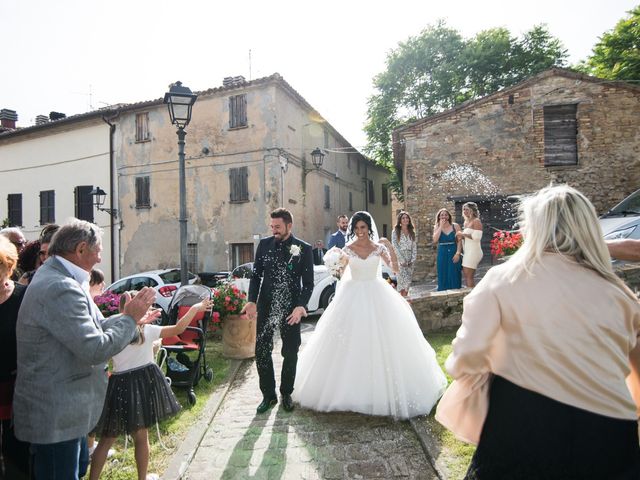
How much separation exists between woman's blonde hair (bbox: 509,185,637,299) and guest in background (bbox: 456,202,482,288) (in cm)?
714

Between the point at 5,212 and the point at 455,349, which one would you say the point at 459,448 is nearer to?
the point at 455,349

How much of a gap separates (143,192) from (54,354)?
20102 millimetres

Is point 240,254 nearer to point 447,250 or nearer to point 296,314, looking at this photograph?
point 447,250

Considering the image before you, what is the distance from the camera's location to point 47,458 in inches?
92.0

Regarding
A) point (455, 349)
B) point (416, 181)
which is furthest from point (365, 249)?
point (416, 181)

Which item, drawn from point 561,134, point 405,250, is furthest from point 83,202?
point 561,134

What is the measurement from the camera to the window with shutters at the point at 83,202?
886 inches

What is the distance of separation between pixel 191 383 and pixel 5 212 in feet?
85.4

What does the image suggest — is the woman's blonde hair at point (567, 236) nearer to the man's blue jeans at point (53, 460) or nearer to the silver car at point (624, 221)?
the man's blue jeans at point (53, 460)

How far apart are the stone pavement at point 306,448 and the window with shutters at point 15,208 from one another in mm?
25609

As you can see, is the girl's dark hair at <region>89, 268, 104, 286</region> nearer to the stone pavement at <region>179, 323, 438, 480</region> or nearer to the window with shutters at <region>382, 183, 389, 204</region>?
the stone pavement at <region>179, 323, 438, 480</region>

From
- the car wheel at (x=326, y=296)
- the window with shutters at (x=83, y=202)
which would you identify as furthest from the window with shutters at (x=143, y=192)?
the car wheel at (x=326, y=296)

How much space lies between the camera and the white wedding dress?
4363mm

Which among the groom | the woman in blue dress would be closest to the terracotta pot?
the groom
